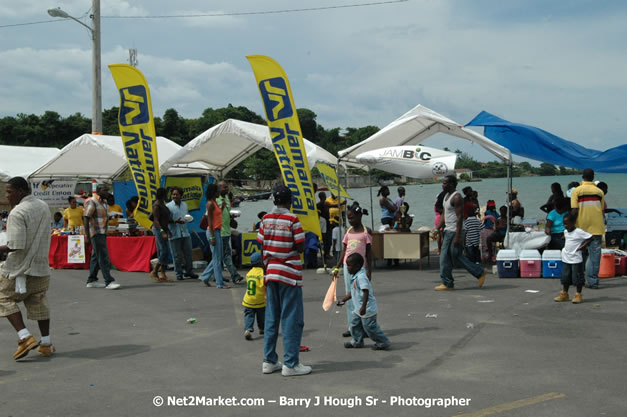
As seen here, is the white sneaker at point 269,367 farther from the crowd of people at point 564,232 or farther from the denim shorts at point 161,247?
the denim shorts at point 161,247

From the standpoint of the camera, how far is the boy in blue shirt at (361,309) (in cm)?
664

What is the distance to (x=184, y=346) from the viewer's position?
7086mm

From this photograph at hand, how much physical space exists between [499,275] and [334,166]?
17.2 feet

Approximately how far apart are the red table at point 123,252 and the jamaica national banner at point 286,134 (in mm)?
3892

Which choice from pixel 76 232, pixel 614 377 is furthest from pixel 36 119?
pixel 614 377

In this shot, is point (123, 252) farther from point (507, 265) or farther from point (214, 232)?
point (507, 265)

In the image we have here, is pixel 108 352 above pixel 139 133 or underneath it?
underneath

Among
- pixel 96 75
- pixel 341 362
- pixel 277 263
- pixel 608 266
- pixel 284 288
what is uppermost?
pixel 96 75

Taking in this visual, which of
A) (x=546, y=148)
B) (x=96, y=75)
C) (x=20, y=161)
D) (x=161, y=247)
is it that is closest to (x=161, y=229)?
(x=161, y=247)

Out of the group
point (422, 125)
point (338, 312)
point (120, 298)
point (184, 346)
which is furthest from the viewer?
point (422, 125)

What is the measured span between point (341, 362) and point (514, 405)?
1.98 m

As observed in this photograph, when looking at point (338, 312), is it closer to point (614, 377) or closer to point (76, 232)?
point (614, 377)

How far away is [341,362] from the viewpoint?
6266 mm

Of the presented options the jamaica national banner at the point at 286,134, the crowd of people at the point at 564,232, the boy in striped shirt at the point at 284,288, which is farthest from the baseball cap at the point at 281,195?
the jamaica national banner at the point at 286,134
